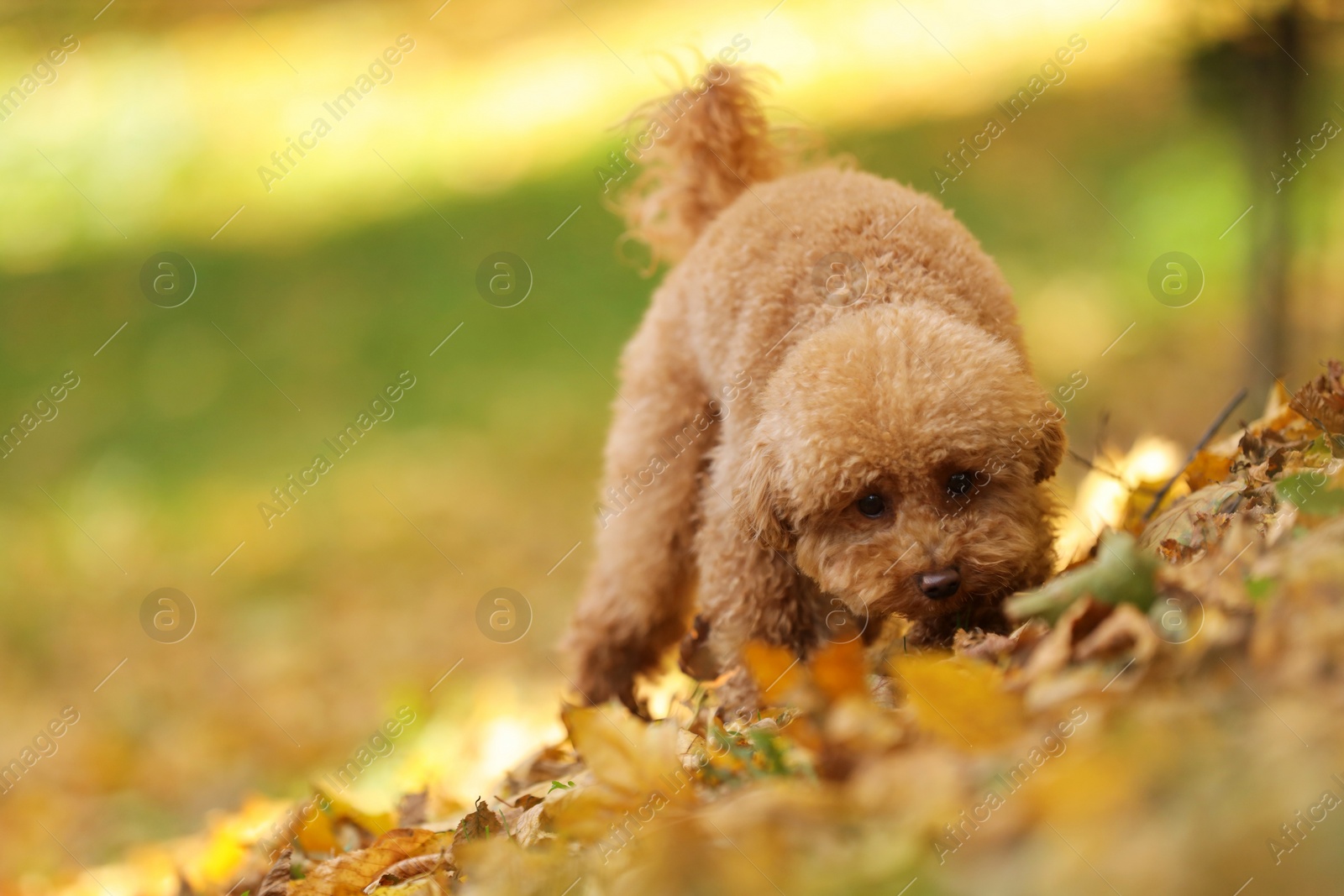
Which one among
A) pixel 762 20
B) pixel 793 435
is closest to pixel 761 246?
pixel 793 435

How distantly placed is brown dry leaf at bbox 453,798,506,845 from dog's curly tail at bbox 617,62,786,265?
6.99ft

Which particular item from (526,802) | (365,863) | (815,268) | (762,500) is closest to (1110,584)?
(762,500)

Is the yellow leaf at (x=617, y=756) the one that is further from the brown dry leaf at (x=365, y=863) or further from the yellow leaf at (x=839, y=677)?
the brown dry leaf at (x=365, y=863)

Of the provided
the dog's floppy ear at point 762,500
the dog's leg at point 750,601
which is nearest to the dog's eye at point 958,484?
the dog's floppy ear at point 762,500

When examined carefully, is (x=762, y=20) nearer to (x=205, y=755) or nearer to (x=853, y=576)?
(x=205, y=755)

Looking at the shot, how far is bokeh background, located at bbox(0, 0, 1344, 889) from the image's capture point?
4.64 meters

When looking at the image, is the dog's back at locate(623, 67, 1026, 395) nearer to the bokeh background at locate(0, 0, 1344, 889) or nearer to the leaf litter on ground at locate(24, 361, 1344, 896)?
the bokeh background at locate(0, 0, 1344, 889)

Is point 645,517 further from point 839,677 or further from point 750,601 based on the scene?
point 839,677

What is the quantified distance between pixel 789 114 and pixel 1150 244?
3.42 meters

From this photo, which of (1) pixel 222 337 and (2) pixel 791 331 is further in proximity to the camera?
(1) pixel 222 337

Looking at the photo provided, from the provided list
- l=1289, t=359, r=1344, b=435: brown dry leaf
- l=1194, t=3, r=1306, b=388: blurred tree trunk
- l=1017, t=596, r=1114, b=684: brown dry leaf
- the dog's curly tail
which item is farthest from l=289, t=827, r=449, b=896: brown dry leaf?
l=1194, t=3, r=1306, b=388: blurred tree trunk

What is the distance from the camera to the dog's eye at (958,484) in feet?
8.18

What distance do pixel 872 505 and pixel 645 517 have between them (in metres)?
1.07

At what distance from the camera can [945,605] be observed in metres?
2.38
